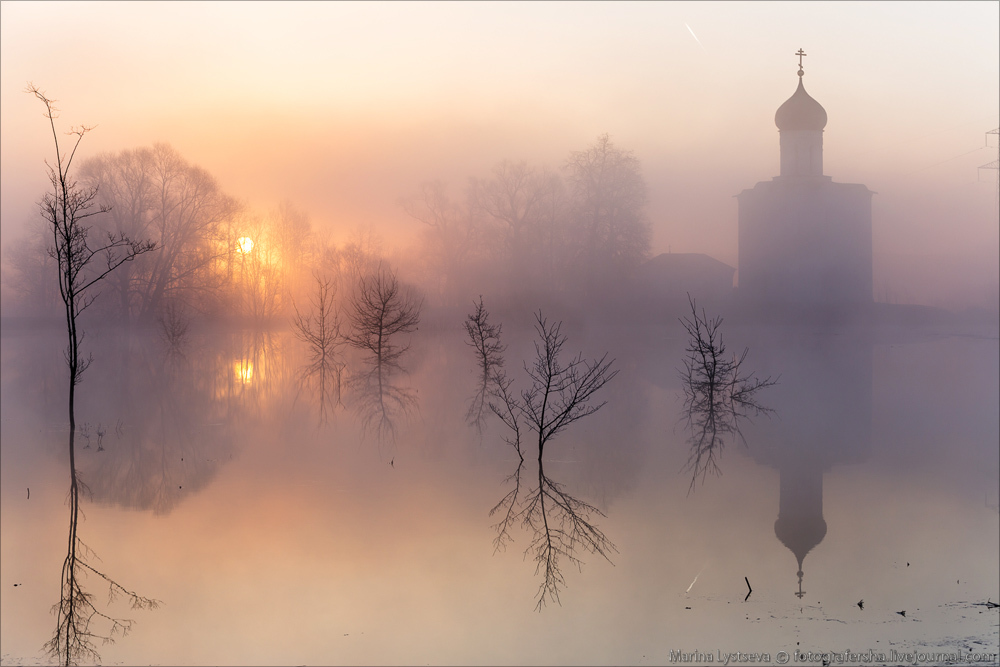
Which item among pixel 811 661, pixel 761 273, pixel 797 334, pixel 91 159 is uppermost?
pixel 91 159

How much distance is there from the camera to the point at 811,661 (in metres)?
4.75

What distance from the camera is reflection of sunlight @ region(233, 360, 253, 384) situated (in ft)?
68.6

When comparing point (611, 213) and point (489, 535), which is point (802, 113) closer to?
point (611, 213)

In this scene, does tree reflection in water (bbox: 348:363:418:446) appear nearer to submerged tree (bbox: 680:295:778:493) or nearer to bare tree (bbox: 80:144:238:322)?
submerged tree (bbox: 680:295:778:493)

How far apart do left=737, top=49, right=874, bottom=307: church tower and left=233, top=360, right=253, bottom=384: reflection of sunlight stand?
2755 centimetres

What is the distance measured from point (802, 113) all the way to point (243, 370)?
1326 inches

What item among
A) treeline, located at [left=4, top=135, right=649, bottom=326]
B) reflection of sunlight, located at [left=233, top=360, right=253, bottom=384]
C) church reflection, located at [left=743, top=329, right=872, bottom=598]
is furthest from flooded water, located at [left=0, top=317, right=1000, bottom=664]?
treeline, located at [left=4, top=135, right=649, bottom=326]

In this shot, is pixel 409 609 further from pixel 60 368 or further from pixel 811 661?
pixel 60 368

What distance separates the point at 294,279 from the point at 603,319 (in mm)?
18729

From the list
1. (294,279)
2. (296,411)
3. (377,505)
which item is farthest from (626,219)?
(377,505)

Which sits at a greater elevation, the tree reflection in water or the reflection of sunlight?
the reflection of sunlight

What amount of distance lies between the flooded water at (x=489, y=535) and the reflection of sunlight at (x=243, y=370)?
4944 mm

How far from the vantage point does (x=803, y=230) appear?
44.2 m

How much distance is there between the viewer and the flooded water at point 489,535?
5129mm
